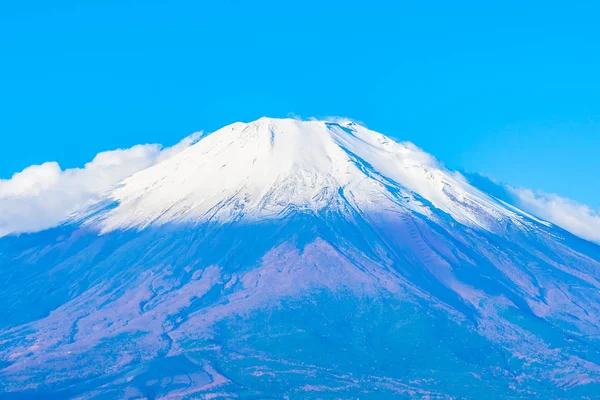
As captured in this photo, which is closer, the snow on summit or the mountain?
the mountain

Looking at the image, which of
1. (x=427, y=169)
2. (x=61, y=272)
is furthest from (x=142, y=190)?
(x=427, y=169)

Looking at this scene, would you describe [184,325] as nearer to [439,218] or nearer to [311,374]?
[311,374]

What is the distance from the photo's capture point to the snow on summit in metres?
136

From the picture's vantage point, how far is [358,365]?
102375 millimetres

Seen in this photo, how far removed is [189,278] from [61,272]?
16.3 meters

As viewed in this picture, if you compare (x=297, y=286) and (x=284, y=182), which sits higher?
(x=284, y=182)

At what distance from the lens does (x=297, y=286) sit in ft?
379

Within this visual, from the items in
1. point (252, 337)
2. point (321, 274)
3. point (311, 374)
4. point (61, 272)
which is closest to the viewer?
point (311, 374)

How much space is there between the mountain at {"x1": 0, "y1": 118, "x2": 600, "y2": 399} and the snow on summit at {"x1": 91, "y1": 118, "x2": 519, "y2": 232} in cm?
33

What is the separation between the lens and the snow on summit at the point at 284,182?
136375 mm

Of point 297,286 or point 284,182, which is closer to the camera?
point 297,286

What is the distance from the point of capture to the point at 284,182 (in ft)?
457

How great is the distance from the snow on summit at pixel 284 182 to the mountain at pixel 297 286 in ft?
1.07

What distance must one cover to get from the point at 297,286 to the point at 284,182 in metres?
26.0
